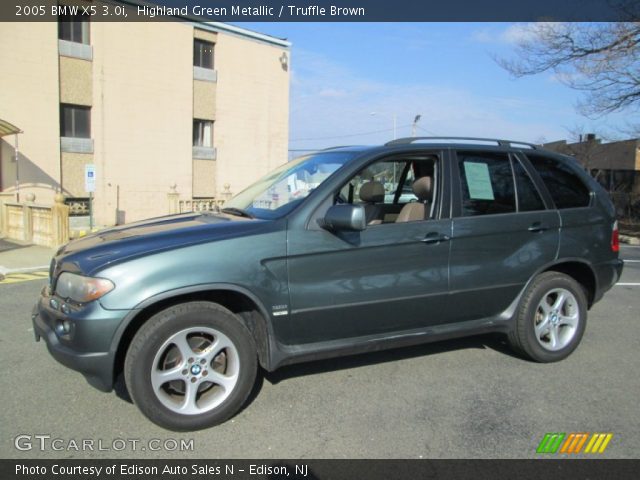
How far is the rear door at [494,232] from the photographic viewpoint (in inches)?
162

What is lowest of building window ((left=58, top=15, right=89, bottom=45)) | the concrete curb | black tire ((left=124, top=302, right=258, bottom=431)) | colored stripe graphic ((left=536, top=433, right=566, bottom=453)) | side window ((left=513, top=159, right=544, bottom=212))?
the concrete curb

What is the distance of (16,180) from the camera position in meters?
17.0

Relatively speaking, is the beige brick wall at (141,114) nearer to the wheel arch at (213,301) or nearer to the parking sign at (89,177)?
the parking sign at (89,177)

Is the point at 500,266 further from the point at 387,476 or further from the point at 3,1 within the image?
the point at 3,1

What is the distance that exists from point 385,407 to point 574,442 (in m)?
1.20

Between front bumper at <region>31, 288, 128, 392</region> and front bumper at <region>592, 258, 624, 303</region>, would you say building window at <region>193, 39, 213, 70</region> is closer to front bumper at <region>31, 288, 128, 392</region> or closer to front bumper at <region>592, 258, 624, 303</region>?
front bumper at <region>592, 258, 624, 303</region>

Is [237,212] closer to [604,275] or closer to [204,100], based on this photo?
[604,275]

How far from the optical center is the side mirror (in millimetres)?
3430

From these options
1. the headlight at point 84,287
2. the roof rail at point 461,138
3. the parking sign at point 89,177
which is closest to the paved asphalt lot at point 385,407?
the headlight at point 84,287

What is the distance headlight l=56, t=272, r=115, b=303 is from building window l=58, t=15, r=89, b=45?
1795 centimetres

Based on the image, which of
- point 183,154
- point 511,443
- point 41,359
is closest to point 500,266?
point 511,443

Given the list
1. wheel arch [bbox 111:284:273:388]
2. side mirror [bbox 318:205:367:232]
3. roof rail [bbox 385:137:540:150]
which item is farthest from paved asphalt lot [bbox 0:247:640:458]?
roof rail [bbox 385:137:540:150]

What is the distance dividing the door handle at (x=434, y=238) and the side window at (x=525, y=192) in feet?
2.98

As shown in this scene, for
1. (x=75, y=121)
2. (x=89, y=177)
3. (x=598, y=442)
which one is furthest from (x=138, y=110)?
(x=598, y=442)
